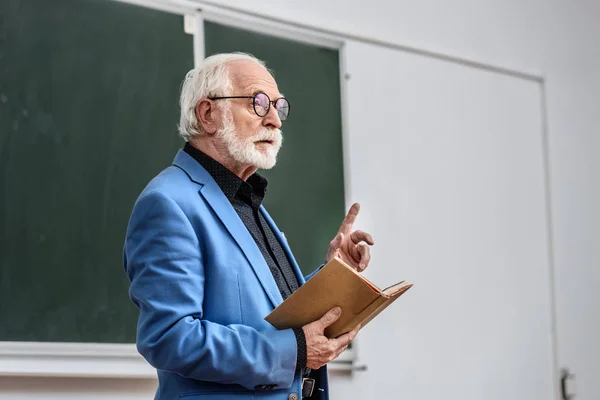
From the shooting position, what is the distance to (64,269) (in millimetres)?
2783

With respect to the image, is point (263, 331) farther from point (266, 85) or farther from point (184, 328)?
point (266, 85)

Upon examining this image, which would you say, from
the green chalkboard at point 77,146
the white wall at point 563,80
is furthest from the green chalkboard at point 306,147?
the white wall at point 563,80

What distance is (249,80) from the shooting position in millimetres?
2064

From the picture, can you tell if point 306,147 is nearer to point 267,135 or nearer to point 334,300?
point 267,135

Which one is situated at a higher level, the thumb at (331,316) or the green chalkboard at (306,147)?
the green chalkboard at (306,147)

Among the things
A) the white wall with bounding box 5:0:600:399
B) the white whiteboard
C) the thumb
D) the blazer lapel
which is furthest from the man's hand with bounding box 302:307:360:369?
the white wall with bounding box 5:0:600:399

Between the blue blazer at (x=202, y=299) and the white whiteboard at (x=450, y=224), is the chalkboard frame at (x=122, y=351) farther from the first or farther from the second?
the blue blazer at (x=202, y=299)

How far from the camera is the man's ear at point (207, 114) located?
2051mm

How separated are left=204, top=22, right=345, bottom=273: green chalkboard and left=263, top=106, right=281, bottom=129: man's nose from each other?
1315 mm

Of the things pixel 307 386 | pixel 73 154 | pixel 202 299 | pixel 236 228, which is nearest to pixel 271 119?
A: pixel 236 228

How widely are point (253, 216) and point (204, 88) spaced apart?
0.31 meters

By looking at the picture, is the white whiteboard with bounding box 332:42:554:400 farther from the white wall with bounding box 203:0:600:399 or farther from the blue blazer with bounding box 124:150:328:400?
the blue blazer with bounding box 124:150:328:400

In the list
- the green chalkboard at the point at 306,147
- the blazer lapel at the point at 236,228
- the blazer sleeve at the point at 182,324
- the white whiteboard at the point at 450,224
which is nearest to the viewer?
the blazer sleeve at the point at 182,324

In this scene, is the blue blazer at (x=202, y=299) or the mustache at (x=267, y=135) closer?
the blue blazer at (x=202, y=299)
